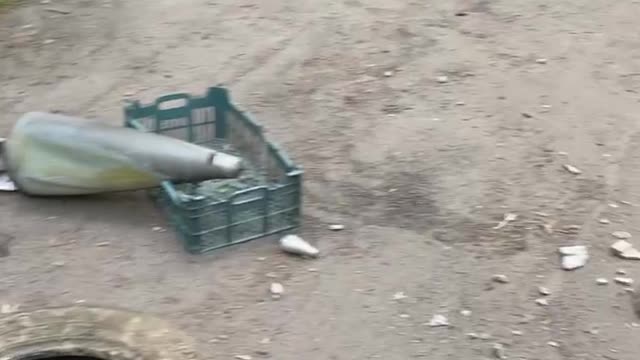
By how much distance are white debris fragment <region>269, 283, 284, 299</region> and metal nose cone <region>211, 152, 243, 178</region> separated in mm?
369

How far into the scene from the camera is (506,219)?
141 inches

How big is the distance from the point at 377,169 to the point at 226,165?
2.17 feet

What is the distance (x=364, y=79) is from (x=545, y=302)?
1487mm

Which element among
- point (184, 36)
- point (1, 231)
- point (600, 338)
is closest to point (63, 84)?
point (184, 36)

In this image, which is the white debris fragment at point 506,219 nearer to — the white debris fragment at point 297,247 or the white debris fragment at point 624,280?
the white debris fragment at point 624,280

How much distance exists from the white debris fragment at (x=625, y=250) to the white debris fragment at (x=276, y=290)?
101 centimetres

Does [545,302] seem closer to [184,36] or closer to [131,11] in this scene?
[184,36]

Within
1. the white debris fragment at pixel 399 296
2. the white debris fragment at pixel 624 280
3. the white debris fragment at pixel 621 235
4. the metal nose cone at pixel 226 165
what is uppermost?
the metal nose cone at pixel 226 165

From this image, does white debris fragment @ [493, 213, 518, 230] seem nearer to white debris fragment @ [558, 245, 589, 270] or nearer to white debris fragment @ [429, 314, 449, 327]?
white debris fragment @ [558, 245, 589, 270]

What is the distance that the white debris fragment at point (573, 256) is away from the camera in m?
3.35

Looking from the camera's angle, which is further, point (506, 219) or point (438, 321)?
point (506, 219)

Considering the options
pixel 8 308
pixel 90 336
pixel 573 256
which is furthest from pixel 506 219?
pixel 8 308

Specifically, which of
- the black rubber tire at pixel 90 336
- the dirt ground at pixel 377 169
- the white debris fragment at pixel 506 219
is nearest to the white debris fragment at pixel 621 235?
the dirt ground at pixel 377 169

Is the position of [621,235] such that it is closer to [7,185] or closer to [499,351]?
[499,351]
